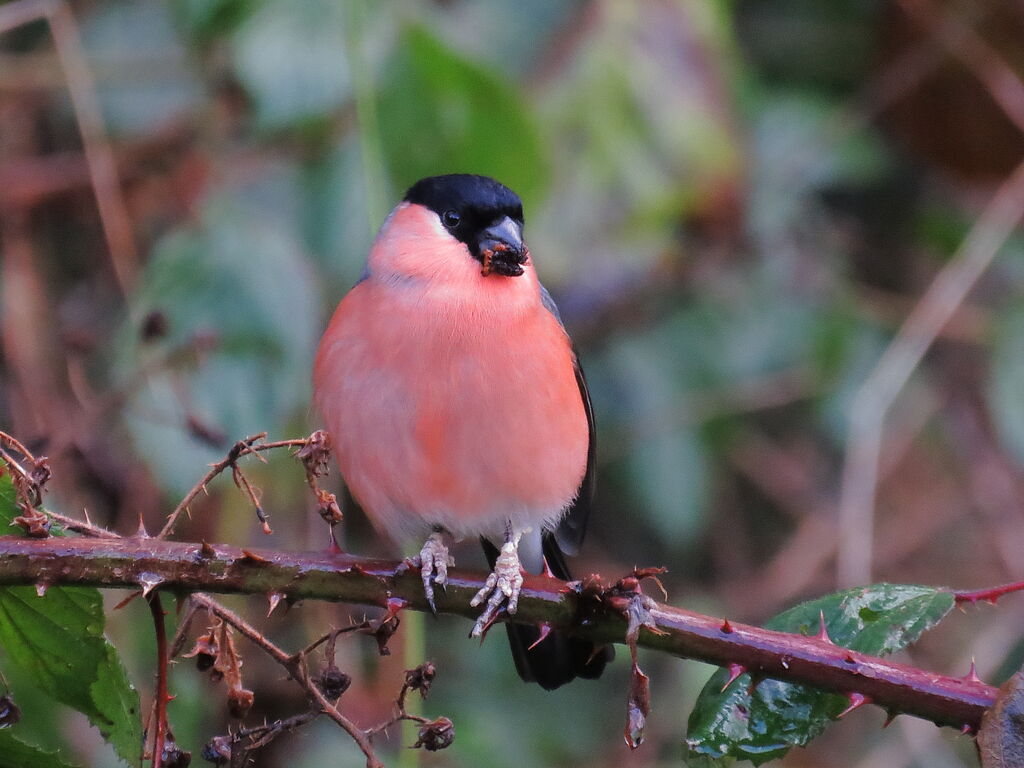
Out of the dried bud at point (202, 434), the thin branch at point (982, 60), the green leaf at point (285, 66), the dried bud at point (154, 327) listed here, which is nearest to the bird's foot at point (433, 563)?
the dried bud at point (202, 434)

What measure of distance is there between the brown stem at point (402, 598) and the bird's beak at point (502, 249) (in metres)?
1.12

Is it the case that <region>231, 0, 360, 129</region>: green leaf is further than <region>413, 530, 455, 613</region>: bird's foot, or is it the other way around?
<region>231, 0, 360, 129</region>: green leaf

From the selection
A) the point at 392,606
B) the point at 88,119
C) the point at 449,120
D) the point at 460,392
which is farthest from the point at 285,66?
the point at 392,606

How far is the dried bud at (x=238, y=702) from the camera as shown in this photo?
5.43 ft

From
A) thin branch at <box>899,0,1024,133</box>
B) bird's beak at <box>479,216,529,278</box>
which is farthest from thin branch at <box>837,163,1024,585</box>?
bird's beak at <box>479,216,529,278</box>

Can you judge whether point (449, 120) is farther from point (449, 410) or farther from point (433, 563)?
point (433, 563)

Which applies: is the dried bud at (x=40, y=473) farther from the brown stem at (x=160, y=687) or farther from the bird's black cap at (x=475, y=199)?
the bird's black cap at (x=475, y=199)

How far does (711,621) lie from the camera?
1717 millimetres

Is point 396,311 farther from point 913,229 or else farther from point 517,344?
point 913,229

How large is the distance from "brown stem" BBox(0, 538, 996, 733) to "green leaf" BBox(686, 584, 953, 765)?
11 cm

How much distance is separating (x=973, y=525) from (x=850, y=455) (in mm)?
1315

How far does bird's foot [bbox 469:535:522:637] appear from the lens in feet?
6.37

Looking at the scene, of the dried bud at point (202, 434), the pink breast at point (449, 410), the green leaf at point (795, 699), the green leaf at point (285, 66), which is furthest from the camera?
the green leaf at point (285, 66)

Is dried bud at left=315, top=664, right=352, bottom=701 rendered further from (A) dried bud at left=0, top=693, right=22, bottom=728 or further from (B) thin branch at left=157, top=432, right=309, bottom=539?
(A) dried bud at left=0, top=693, right=22, bottom=728
